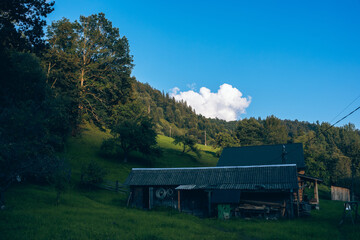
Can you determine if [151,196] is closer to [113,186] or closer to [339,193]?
[113,186]

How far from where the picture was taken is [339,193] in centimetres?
5025

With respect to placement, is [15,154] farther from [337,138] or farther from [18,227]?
[337,138]

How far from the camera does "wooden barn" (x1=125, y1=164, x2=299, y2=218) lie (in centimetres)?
2703

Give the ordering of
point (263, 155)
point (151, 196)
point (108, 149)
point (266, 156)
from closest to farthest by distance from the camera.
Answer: point (151, 196) → point (266, 156) → point (263, 155) → point (108, 149)

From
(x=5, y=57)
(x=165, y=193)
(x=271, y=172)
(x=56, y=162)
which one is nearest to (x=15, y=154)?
(x=56, y=162)

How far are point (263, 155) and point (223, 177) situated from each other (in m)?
14.4

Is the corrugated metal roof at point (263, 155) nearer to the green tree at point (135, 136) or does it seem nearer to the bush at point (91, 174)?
the green tree at point (135, 136)

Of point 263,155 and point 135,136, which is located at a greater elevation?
point 135,136

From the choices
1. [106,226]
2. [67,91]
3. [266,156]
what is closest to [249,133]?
[266,156]

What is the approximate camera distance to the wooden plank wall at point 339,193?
49.6 m

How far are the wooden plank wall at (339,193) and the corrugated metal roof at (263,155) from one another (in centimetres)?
1485

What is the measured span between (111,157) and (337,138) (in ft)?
391

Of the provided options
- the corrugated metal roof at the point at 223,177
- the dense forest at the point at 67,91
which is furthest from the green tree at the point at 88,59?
the corrugated metal roof at the point at 223,177

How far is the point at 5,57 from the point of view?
23.7 metres
